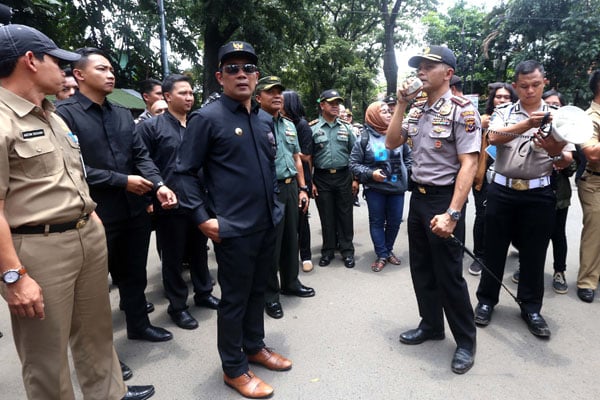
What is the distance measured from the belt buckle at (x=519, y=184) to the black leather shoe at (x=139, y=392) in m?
2.91

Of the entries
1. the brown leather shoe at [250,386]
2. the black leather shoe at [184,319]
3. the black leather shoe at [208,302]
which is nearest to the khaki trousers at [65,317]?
the brown leather shoe at [250,386]

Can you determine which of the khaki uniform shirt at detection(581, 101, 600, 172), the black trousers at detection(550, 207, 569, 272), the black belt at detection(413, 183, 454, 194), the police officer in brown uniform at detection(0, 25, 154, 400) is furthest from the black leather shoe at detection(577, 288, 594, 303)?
the police officer in brown uniform at detection(0, 25, 154, 400)

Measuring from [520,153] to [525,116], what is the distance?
29cm

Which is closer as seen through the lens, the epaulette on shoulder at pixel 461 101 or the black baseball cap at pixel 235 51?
the black baseball cap at pixel 235 51

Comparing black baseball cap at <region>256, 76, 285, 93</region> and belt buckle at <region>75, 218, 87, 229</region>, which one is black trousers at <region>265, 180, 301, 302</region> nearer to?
black baseball cap at <region>256, 76, 285, 93</region>

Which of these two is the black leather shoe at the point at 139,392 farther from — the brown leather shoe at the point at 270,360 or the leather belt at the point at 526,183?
Result: the leather belt at the point at 526,183

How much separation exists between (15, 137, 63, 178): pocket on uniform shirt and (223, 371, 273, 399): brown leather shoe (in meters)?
1.55

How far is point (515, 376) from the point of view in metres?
2.51

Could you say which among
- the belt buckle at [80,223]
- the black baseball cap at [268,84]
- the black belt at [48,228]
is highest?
the black baseball cap at [268,84]

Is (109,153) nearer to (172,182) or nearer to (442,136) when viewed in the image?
(172,182)

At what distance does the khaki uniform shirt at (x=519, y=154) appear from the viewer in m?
2.91

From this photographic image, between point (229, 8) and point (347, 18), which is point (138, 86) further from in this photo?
point (347, 18)

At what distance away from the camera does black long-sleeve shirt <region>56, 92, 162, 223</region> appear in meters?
2.52

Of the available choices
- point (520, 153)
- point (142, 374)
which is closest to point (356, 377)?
point (142, 374)
